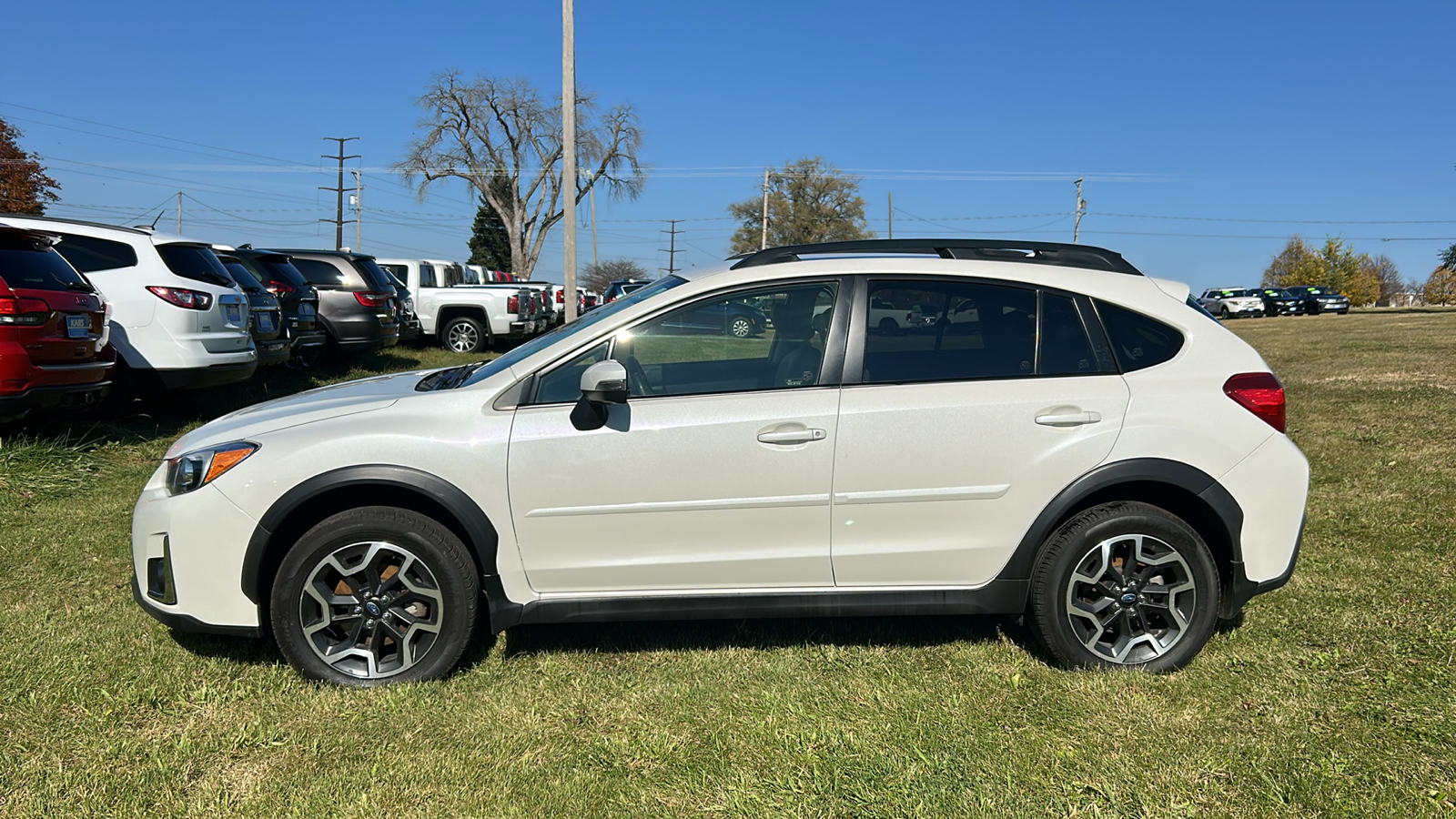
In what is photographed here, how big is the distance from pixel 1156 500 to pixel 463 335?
643 inches

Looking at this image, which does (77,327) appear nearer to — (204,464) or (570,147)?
(204,464)

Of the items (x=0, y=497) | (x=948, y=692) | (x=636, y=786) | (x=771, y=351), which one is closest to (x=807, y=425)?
(x=771, y=351)

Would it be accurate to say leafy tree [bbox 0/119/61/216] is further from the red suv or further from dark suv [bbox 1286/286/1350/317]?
dark suv [bbox 1286/286/1350/317]

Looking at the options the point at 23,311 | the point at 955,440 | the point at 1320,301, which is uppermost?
the point at 1320,301

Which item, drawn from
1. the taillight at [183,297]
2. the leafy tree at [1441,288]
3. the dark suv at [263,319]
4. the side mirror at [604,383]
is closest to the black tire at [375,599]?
the side mirror at [604,383]

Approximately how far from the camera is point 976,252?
13.1ft

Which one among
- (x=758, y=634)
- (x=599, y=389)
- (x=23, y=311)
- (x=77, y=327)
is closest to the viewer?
(x=599, y=389)

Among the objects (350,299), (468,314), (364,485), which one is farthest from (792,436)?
(468,314)

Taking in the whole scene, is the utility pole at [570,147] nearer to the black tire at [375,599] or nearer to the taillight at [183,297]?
the taillight at [183,297]

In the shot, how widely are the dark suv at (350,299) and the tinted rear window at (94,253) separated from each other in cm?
517

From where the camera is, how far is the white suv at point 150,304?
8477 mm

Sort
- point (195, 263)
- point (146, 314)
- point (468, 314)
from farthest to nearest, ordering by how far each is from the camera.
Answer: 1. point (468, 314)
2. point (195, 263)
3. point (146, 314)

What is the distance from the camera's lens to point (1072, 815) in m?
2.82

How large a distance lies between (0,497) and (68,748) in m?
3.92
